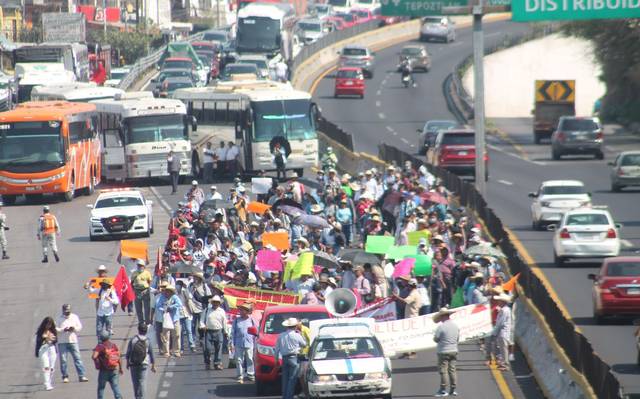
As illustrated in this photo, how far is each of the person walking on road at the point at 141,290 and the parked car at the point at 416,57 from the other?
65.7 m

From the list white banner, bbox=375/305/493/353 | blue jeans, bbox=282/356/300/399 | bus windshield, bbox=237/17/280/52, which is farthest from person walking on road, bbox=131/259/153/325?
bus windshield, bbox=237/17/280/52

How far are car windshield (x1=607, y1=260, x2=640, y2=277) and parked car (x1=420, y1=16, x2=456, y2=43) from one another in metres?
80.6

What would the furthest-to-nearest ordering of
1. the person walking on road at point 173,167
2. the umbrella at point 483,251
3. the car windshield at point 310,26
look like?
the car windshield at point 310,26 → the person walking on road at point 173,167 → the umbrella at point 483,251

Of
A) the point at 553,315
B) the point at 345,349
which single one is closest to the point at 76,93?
the point at 553,315

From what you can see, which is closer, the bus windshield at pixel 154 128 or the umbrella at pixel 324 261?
the umbrella at pixel 324 261

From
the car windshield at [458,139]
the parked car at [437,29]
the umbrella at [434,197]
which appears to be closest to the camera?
the umbrella at [434,197]

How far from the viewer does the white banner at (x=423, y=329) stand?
963 inches

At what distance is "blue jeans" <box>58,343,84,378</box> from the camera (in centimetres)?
2514

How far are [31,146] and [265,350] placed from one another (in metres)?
26.6

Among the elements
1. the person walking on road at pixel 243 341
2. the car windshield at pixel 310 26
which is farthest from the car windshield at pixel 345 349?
the car windshield at pixel 310 26

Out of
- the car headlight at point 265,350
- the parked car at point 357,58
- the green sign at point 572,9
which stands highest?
the green sign at point 572,9

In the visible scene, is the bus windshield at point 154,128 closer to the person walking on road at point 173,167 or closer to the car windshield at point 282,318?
the person walking on road at point 173,167

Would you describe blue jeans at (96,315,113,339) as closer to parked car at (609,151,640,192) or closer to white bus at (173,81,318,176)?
white bus at (173,81,318,176)

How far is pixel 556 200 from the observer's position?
42.0m
